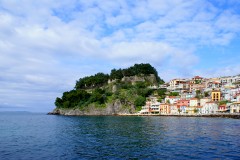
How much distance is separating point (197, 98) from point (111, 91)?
4658cm

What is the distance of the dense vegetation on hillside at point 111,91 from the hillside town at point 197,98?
22.1ft

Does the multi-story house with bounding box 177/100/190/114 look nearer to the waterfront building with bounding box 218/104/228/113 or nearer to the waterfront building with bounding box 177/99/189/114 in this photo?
the waterfront building with bounding box 177/99/189/114

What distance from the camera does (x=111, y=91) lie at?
139625 mm

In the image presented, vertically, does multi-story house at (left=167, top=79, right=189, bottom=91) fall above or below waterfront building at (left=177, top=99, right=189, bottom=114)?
above

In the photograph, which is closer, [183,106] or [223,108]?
[223,108]

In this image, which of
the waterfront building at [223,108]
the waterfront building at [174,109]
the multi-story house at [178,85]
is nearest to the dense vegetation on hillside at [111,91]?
the multi-story house at [178,85]

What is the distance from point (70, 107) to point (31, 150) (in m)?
110

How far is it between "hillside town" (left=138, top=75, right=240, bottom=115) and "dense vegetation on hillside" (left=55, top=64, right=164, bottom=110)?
265 inches

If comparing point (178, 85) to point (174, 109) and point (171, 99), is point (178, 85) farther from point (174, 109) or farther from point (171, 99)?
point (174, 109)

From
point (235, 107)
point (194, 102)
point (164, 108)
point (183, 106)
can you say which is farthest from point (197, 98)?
point (235, 107)

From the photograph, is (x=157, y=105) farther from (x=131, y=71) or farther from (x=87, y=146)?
(x=87, y=146)

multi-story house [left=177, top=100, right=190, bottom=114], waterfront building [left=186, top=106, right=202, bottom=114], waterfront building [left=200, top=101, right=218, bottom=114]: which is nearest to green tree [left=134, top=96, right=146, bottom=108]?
multi-story house [left=177, top=100, right=190, bottom=114]

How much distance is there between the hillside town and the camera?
103 meters

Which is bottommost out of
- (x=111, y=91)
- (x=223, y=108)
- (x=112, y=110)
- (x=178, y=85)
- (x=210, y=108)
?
(x=112, y=110)
